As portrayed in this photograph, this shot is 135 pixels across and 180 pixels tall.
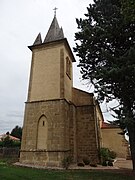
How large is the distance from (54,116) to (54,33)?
10.3 m

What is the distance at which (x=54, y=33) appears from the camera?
21.3 meters

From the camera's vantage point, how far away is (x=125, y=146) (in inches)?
1123

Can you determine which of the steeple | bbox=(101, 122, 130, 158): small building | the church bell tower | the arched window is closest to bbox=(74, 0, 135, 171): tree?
the church bell tower

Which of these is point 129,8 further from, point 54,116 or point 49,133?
point 49,133

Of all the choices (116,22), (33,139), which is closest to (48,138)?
(33,139)

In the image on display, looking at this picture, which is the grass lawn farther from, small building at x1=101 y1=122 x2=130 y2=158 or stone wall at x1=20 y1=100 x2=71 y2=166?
small building at x1=101 y1=122 x2=130 y2=158

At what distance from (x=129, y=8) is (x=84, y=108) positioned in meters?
12.5

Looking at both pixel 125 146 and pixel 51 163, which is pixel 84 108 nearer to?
pixel 51 163

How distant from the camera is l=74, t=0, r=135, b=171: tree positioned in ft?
32.0

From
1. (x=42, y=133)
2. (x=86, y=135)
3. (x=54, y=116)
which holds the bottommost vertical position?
(x=86, y=135)

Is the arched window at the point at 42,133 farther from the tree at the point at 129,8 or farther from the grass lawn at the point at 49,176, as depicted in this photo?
the tree at the point at 129,8

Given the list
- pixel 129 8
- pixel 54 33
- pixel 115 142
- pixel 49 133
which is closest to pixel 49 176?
pixel 49 133

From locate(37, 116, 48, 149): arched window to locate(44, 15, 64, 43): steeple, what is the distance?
8792 mm

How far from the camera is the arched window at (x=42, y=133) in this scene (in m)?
15.5
